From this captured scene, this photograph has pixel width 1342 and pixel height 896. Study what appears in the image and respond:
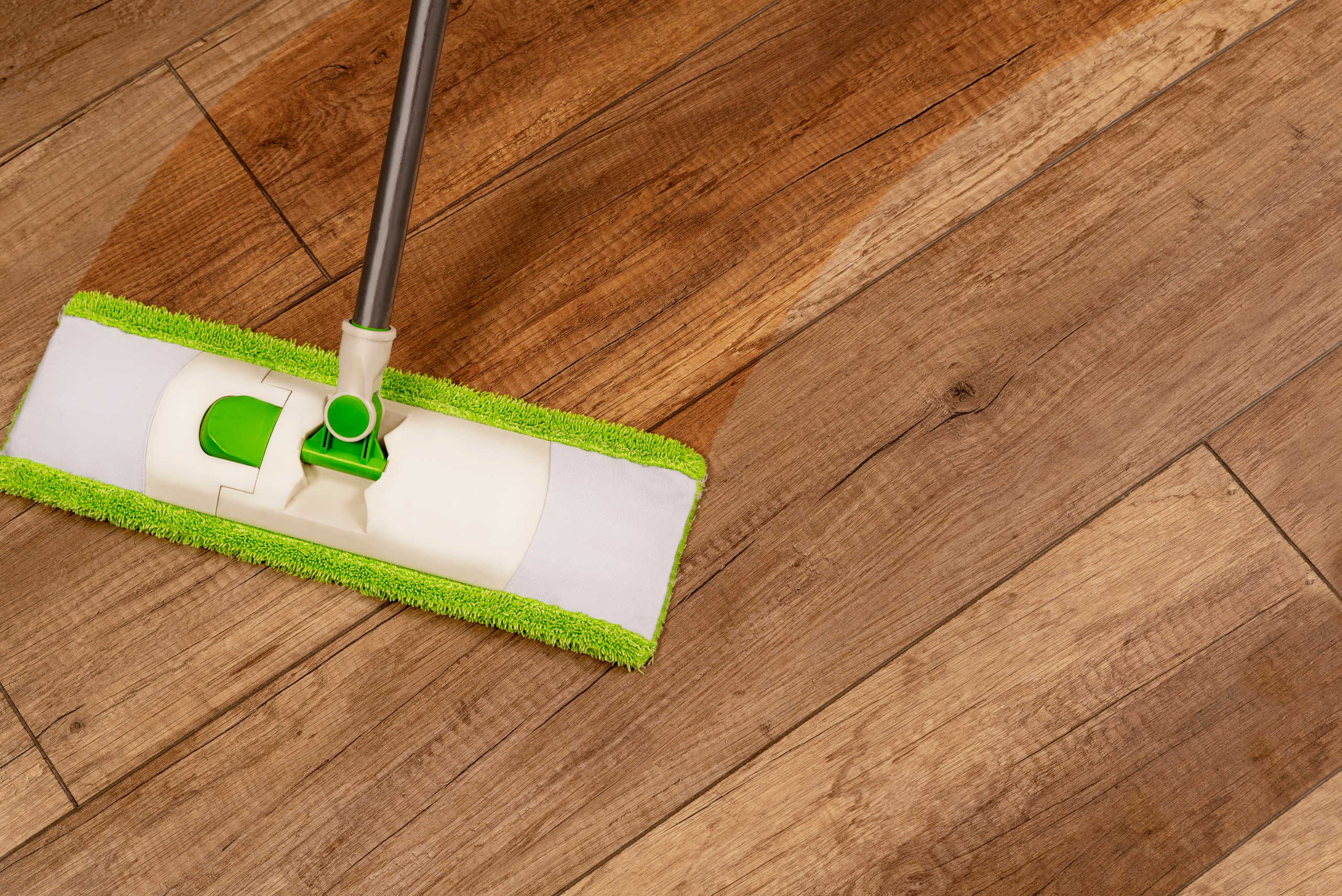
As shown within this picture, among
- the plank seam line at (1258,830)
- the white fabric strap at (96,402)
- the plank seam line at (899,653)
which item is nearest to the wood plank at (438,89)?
the white fabric strap at (96,402)

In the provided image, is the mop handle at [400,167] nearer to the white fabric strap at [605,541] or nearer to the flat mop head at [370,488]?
the flat mop head at [370,488]

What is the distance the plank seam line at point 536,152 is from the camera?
34.1 inches

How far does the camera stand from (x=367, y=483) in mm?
748

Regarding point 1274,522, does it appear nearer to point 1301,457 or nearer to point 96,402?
point 1301,457

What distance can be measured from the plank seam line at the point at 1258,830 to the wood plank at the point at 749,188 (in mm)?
589

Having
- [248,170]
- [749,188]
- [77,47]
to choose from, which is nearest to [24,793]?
[248,170]

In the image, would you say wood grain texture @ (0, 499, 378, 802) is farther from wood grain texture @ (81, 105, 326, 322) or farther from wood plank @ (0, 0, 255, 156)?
wood plank @ (0, 0, 255, 156)

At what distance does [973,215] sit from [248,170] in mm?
693

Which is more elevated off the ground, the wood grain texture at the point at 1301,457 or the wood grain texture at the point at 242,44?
the wood grain texture at the point at 242,44

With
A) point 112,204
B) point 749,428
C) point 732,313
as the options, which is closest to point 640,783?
point 749,428

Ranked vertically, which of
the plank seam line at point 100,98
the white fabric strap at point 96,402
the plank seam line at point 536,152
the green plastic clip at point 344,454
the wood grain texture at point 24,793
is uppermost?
the plank seam line at point 100,98

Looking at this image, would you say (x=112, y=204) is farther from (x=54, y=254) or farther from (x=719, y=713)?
(x=719, y=713)

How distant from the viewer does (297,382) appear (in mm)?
772

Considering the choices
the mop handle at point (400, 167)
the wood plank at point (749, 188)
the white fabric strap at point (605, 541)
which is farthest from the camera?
the wood plank at point (749, 188)
